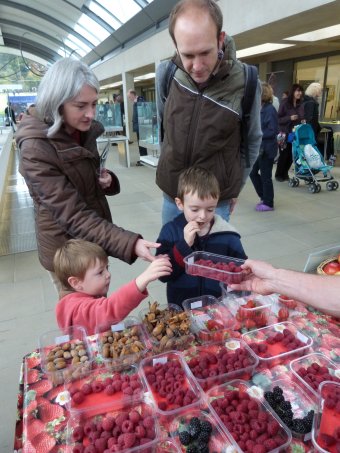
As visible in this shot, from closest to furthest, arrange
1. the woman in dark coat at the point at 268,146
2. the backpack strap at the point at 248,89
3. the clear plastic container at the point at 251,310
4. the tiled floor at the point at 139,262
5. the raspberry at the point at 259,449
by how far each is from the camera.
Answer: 1. the raspberry at the point at 259,449
2. the clear plastic container at the point at 251,310
3. the backpack strap at the point at 248,89
4. the tiled floor at the point at 139,262
5. the woman in dark coat at the point at 268,146

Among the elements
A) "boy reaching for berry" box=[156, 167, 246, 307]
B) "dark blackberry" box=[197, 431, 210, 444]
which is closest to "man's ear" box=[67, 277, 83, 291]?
"boy reaching for berry" box=[156, 167, 246, 307]

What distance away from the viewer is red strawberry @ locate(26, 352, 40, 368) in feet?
4.01

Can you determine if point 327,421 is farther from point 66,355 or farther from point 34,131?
point 34,131

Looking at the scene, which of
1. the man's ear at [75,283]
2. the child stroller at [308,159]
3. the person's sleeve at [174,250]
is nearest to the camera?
the man's ear at [75,283]

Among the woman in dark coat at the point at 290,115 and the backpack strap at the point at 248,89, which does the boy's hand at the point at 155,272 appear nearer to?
the backpack strap at the point at 248,89

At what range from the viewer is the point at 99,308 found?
140 cm

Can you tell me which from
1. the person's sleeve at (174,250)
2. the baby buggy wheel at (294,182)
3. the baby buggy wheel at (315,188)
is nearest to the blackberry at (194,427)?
the person's sleeve at (174,250)

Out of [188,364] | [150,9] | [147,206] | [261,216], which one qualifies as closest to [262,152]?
[261,216]

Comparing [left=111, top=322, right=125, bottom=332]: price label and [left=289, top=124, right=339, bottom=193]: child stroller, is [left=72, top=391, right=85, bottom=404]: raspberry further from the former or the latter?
[left=289, top=124, right=339, bottom=193]: child stroller

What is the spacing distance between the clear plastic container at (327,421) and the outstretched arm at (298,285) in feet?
0.85

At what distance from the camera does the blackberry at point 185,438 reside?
90cm

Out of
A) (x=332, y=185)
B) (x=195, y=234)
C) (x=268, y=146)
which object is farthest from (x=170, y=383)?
(x=332, y=185)

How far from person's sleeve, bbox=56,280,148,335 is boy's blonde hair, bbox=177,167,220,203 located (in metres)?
0.58

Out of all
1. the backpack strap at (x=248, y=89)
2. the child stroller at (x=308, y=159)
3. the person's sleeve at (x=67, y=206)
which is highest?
the backpack strap at (x=248, y=89)
